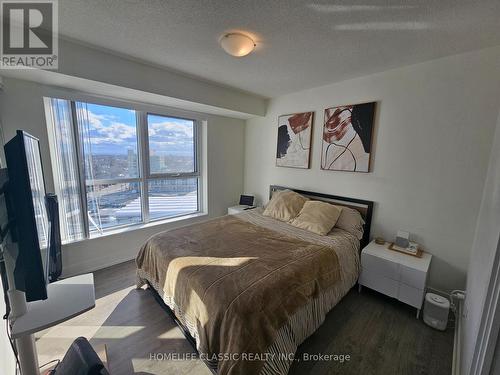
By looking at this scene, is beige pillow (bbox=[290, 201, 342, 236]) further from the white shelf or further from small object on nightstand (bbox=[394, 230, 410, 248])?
the white shelf

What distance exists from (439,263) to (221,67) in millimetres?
3140

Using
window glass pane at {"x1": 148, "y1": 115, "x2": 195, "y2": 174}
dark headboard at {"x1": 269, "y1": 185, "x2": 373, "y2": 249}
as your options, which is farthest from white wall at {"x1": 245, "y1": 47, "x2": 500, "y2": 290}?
window glass pane at {"x1": 148, "y1": 115, "x2": 195, "y2": 174}

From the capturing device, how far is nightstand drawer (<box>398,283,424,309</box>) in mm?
1895

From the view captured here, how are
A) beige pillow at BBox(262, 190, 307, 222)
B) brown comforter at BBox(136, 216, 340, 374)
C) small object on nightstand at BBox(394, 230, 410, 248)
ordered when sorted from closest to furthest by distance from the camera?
1. brown comforter at BBox(136, 216, 340, 374)
2. small object on nightstand at BBox(394, 230, 410, 248)
3. beige pillow at BBox(262, 190, 307, 222)

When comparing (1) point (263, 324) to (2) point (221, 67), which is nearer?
(1) point (263, 324)

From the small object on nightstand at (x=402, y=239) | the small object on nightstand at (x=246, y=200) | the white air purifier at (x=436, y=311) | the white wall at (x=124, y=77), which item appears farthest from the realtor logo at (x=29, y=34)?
the white air purifier at (x=436, y=311)

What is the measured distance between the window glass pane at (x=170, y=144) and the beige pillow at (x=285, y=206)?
1.64m

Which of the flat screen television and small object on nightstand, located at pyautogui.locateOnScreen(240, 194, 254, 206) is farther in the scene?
small object on nightstand, located at pyautogui.locateOnScreen(240, 194, 254, 206)

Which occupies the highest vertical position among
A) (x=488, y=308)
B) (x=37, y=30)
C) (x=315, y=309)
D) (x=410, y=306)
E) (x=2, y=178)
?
(x=37, y=30)

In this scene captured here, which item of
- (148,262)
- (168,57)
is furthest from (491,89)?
(148,262)

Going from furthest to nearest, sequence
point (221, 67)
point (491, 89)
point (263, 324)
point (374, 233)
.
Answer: point (374, 233) → point (221, 67) → point (491, 89) → point (263, 324)

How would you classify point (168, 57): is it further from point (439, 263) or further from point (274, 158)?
point (439, 263)

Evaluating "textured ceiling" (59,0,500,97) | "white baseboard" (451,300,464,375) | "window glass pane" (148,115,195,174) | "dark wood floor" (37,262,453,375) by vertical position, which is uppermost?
"textured ceiling" (59,0,500,97)

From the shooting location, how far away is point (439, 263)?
214 cm
